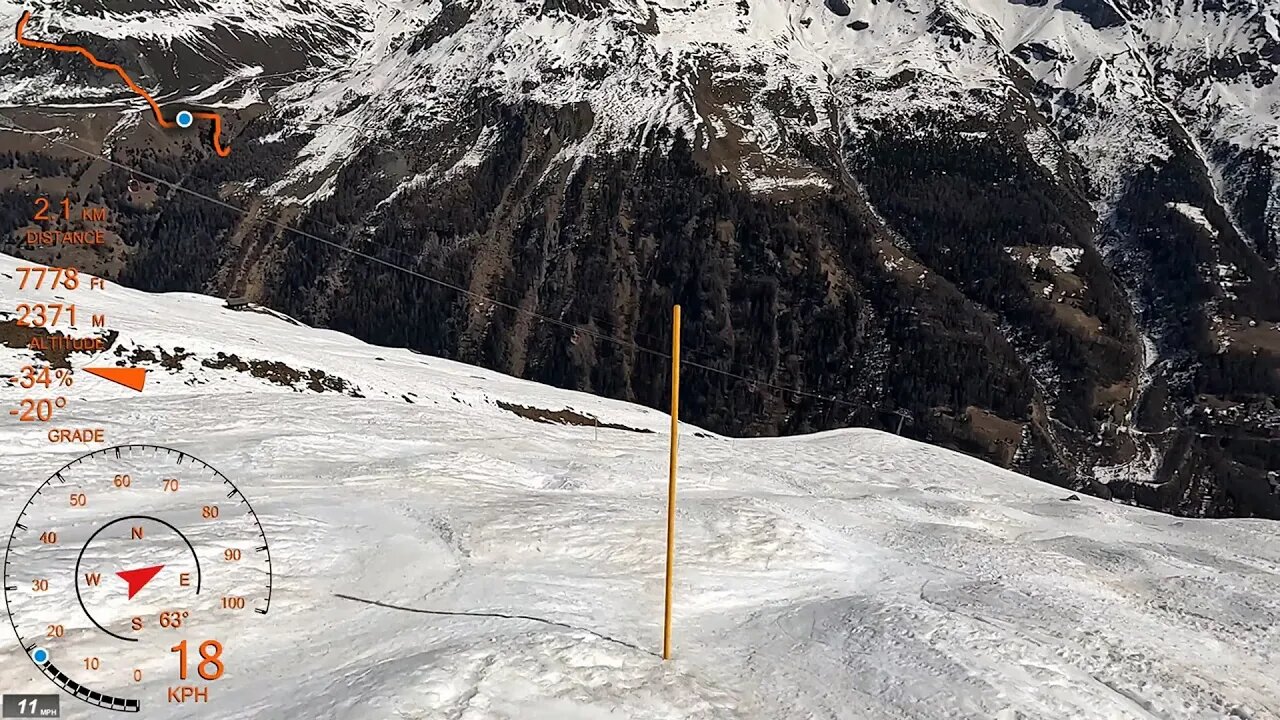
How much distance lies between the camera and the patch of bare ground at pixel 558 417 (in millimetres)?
52784

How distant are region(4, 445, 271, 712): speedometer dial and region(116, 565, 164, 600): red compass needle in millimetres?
16

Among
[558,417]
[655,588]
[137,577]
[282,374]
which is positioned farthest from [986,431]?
[137,577]

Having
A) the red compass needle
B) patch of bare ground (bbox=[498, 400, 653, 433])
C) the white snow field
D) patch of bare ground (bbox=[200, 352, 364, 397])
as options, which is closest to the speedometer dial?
the red compass needle

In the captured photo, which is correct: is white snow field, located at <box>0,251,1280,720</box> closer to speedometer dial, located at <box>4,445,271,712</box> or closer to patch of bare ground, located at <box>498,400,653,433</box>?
speedometer dial, located at <box>4,445,271,712</box>

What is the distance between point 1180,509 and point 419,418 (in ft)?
584

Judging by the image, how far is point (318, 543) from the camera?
14.9 m

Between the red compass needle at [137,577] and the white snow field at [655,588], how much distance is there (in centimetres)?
58

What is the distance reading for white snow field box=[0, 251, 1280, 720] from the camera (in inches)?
403

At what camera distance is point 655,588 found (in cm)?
1527

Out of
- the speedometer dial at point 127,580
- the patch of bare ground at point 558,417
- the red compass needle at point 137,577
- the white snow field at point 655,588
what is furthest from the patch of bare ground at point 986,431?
the red compass needle at point 137,577

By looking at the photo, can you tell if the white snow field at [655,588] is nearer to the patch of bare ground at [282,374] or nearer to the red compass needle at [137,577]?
the red compass needle at [137,577]

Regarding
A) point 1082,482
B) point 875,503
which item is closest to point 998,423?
point 1082,482

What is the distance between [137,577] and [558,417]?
159 ft

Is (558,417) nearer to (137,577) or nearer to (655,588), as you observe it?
(655,588)
